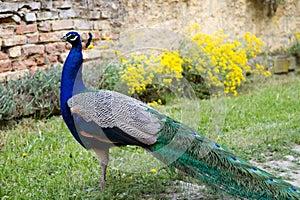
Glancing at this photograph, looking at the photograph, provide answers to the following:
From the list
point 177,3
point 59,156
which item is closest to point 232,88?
point 177,3

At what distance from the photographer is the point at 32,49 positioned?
6539 millimetres

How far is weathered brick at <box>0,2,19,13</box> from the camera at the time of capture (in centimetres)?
612

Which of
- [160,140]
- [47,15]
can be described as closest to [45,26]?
[47,15]

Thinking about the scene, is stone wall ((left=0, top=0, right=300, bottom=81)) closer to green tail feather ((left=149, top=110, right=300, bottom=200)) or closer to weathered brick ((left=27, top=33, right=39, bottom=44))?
weathered brick ((left=27, top=33, right=39, bottom=44))

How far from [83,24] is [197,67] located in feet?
5.70

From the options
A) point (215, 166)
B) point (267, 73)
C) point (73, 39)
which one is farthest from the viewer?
point (267, 73)

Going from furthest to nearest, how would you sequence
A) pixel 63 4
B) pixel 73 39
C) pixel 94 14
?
pixel 94 14
pixel 63 4
pixel 73 39

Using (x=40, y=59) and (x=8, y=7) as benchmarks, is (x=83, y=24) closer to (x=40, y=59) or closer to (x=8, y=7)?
(x=40, y=59)

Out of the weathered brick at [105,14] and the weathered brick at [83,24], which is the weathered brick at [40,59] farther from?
the weathered brick at [105,14]

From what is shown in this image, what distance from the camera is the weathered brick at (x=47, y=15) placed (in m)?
6.60

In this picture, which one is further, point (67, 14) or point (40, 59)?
point (67, 14)

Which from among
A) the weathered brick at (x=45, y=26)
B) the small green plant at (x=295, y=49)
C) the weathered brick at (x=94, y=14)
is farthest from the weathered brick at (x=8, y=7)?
the small green plant at (x=295, y=49)

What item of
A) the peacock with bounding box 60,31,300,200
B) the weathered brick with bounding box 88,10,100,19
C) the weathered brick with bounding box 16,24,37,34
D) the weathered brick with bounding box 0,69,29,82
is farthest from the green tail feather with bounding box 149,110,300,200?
the weathered brick with bounding box 88,10,100,19

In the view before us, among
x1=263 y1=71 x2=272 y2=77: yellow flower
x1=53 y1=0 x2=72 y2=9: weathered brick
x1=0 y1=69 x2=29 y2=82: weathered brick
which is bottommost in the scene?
x1=263 y1=71 x2=272 y2=77: yellow flower
